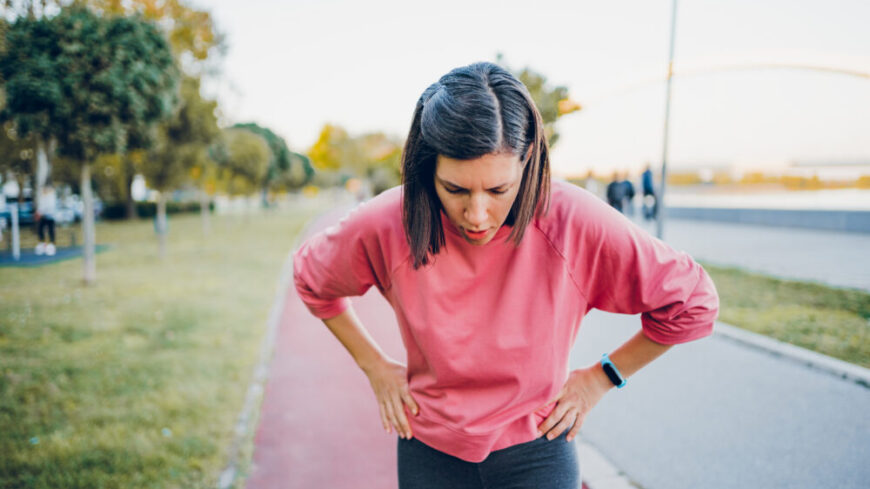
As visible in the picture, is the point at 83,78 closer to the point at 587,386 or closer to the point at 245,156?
the point at 587,386

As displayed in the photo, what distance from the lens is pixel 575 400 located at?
5.20 feet

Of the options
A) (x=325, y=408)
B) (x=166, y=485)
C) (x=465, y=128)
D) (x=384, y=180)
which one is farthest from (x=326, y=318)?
(x=384, y=180)

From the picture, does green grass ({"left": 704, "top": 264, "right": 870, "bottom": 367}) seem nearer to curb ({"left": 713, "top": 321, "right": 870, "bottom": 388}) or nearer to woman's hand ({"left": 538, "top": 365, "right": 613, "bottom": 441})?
curb ({"left": 713, "top": 321, "right": 870, "bottom": 388})

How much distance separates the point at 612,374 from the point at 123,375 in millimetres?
4681

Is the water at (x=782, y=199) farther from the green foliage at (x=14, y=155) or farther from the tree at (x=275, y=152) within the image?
the green foliage at (x=14, y=155)

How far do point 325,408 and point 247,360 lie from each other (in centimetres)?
153

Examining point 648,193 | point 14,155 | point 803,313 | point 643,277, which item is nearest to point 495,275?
point 643,277

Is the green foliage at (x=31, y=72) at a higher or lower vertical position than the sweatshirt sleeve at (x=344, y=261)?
higher

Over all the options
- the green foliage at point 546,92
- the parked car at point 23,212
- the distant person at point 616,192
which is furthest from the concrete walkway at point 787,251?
the parked car at point 23,212

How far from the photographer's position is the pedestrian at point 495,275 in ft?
4.05

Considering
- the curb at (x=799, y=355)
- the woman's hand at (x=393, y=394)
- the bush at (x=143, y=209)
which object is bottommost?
the bush at (x=143, y=209)

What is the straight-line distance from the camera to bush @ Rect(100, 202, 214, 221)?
32000 mm

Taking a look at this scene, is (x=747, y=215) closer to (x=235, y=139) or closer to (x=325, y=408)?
(x=325, y=408)

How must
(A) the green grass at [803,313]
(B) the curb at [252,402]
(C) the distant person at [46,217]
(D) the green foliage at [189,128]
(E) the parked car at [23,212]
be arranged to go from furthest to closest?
(E) the parked car at [23,212] < (C) the distant person at [46,217] < (D) the green foliage at [189,128] < (A) the green grass at [803,313] < (B) the curb at [252,402]
